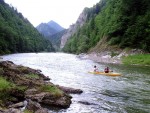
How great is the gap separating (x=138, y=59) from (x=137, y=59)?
24cm

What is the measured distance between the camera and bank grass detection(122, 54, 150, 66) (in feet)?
217

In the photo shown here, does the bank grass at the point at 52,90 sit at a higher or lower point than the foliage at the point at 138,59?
lower

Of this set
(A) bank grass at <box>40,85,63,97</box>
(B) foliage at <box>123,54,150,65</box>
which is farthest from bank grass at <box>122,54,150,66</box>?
(A) bank grass at <box>40,85,63,97</box>

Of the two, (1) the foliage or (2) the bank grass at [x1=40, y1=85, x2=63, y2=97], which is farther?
(1) the foliage

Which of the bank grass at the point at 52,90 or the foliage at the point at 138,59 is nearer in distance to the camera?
the bank grass at the point at 52,90

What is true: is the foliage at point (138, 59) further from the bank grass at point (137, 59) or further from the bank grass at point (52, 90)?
the bank grass at point (52, 90)

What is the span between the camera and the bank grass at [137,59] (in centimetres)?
6612

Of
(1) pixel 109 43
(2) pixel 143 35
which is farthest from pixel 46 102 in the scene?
(1) pixel 109 43

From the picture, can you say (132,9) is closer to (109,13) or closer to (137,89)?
(109,13)

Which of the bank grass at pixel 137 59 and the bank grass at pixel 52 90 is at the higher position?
the bank grass at pixel 137 59

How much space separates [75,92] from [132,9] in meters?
66.6

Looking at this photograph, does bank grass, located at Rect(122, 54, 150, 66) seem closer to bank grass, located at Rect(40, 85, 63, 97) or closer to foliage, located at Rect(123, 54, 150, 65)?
foliage, located at Rect(123, 54, 150, 65)

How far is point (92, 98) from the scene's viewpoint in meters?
27.7

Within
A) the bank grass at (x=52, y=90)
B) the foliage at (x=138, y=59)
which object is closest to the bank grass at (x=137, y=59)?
the foliage at (x=138, y=59)
